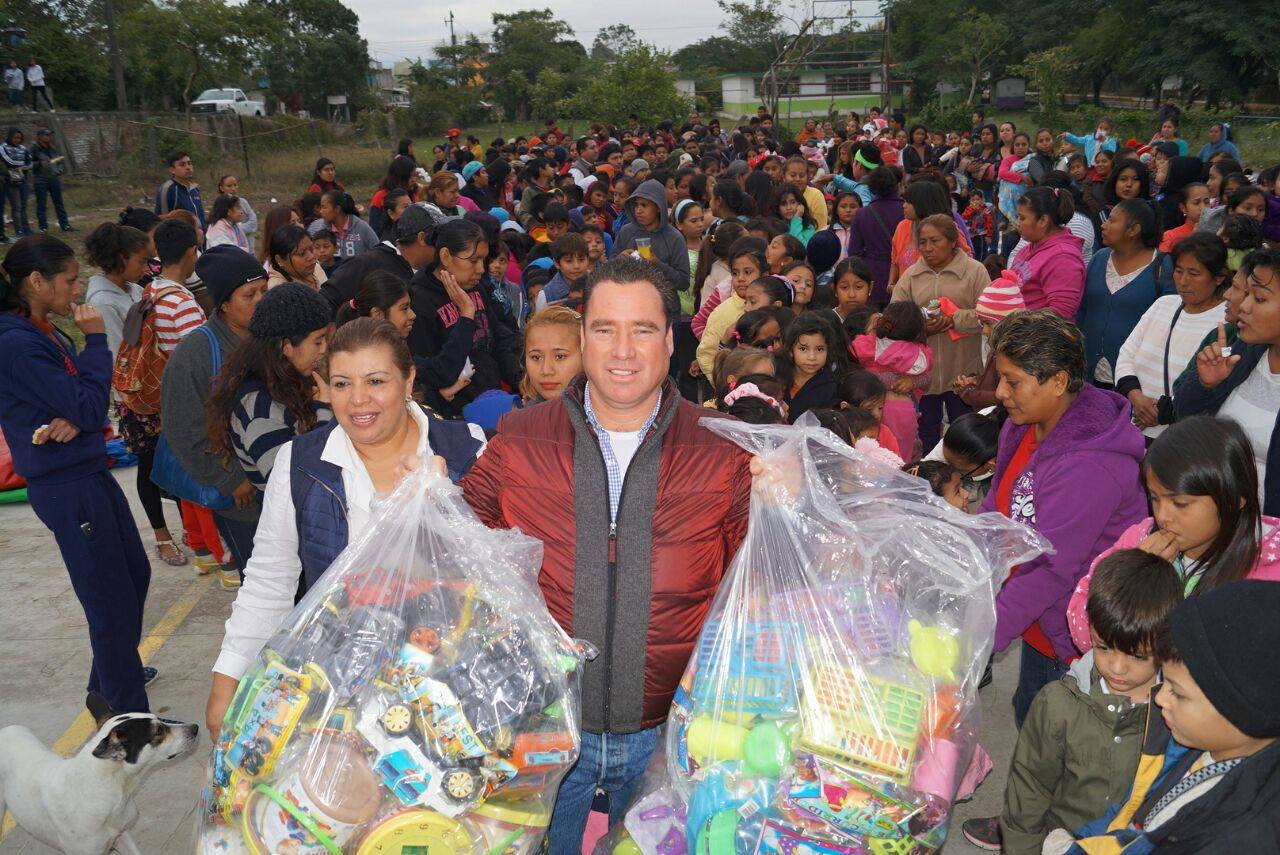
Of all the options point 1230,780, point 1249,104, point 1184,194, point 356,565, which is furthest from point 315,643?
point 1249,104

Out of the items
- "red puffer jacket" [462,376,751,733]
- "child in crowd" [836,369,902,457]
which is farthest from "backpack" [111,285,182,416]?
"child in crowd" [836,369,902,457]

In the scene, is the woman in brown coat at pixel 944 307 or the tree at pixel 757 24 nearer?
the woman in brown coat at pixel 944 307

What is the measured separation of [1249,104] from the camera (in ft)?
97.0

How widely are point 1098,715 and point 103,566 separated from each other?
11.0ft

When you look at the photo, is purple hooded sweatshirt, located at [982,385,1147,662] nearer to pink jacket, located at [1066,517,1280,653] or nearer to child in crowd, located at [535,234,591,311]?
pink jacket, located at [1066,517,1280,653]

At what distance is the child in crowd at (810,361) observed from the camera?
409 centimetres

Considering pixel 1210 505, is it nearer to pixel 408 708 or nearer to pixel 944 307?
pixel 408 708

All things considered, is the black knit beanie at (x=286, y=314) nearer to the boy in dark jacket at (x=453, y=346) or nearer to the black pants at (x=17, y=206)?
the boy in dark jacket at (x=453, y=346)

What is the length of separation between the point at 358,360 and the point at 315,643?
786mm

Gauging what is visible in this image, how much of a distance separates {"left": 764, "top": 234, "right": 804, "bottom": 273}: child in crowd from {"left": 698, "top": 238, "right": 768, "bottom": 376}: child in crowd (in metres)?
0.19

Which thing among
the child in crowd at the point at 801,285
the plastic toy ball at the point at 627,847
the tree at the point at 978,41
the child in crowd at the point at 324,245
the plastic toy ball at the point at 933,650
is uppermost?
the tree at the point at 978,41

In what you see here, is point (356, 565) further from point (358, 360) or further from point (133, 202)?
point (133, 202)

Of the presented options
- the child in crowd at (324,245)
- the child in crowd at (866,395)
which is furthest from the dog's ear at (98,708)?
the child in crowd at (324,245)

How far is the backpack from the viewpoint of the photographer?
178 inches
